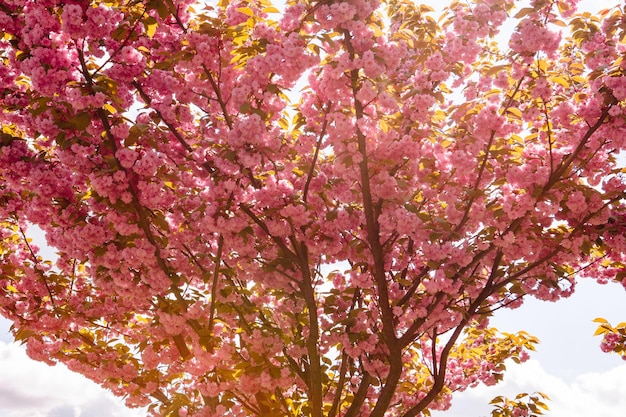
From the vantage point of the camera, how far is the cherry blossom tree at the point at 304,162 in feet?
18.7

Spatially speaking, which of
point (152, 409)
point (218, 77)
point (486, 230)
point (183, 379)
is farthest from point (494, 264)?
point (183, 379)

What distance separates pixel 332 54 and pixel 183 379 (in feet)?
23.2

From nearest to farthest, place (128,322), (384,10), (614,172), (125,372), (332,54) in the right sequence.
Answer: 1. (332,54)
2. (614,172)
3. (384,10)
4. (125,372)
5. (128,322)

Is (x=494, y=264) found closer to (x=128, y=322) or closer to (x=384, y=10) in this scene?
(x=384, y=10)

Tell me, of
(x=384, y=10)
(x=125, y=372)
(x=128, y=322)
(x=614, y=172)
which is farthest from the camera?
(x=128, y=322)

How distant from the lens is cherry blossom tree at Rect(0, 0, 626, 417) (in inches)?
224

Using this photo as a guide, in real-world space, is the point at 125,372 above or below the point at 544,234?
below

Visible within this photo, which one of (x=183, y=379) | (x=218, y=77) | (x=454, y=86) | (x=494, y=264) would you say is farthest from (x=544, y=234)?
(x=183, y=379)

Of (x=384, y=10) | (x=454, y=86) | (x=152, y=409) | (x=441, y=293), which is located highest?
(x=384, y=10)

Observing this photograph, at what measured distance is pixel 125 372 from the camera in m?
8.26

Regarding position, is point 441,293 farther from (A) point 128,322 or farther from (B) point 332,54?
(A) point 128,322

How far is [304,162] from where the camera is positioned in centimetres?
681

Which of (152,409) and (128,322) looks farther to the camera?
(128,322)

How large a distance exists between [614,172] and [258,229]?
4589 mm
